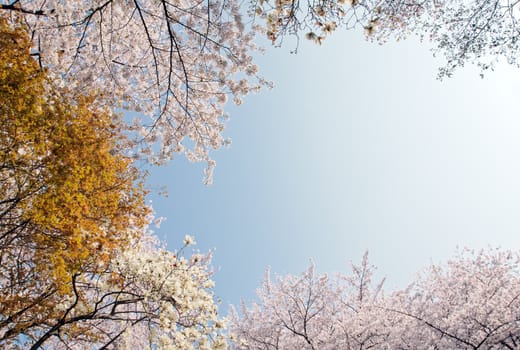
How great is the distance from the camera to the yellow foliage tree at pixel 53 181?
4.83m

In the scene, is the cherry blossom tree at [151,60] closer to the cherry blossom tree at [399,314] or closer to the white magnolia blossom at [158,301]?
the white magnolia blossom at [158,301]

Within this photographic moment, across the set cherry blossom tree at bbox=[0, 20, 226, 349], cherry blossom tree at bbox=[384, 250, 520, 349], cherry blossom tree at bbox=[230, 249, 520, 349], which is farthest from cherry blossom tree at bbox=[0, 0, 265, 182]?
cherry blossom tree at bbox=[384, 250, 520, 349]

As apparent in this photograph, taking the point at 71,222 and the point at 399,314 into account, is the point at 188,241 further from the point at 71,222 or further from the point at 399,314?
the point at 399,314

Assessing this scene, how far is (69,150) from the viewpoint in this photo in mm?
5121

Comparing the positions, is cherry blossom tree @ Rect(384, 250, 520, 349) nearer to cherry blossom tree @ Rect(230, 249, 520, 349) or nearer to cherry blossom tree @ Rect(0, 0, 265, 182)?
cherry blossom tree @ Rect(230, 249, 520, 349)

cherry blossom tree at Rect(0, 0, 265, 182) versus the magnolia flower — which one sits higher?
cherry blossom tree at Rect(0, 0, 265, 182)

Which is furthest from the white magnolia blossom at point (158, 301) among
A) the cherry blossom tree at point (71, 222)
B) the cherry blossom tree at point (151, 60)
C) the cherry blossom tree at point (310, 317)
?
the cherry blossom tree at point (310, 317)

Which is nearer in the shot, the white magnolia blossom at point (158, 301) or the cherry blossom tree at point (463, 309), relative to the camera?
the white magnolia blossom at point (158, 301)

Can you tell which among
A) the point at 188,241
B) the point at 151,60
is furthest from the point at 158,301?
the point at 151,60

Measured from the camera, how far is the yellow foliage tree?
4828mm

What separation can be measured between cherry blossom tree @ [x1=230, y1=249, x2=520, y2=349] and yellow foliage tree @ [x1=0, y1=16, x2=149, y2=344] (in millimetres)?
4803

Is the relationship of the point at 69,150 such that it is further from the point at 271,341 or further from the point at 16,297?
the point at 271,341

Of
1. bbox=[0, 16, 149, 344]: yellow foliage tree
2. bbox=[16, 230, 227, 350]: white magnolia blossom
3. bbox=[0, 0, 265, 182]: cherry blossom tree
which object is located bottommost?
bbox=[16, 230, 227, 350]: white magnolia blossom

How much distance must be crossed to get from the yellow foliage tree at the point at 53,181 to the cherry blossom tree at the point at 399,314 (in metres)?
4.80
